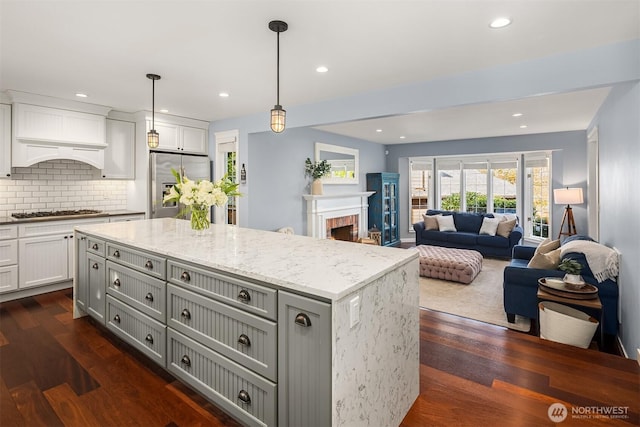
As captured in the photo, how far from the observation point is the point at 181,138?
17.3 feet

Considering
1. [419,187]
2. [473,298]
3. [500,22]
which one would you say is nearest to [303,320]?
[500,22]

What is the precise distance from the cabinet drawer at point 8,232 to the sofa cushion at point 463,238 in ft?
23.2

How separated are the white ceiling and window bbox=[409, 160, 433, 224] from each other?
15.6ft

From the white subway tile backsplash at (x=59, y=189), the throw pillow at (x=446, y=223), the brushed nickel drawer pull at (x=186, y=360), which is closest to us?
the brushed nickel drawer pull at (x=186, y=360)

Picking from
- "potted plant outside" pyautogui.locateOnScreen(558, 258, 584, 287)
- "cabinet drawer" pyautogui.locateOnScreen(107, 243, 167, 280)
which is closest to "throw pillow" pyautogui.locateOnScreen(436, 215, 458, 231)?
"potted plant outside" pyautogui.locateOnScreen(558, 258, 584, 287)

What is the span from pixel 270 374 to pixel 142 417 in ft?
3.05

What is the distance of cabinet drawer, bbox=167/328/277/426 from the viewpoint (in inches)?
64.6

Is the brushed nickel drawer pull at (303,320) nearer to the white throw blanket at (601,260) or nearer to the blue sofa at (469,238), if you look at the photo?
the white throw blanket at (601,260)

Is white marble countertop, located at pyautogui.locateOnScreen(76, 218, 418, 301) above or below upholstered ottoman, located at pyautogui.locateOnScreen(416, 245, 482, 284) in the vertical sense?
above

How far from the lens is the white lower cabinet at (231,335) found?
1.43 metres

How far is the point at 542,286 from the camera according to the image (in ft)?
10.4

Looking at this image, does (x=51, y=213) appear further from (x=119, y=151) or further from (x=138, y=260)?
(x=138, y=260)

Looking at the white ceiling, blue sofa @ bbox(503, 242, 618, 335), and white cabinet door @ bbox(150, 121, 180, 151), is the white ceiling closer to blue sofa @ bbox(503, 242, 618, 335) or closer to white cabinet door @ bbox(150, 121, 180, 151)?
white cabinet door @ bbox(150, 121, 180, 151)

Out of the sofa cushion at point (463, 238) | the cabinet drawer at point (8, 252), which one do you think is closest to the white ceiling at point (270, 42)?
the cabinet drawer at point (8, 252)
